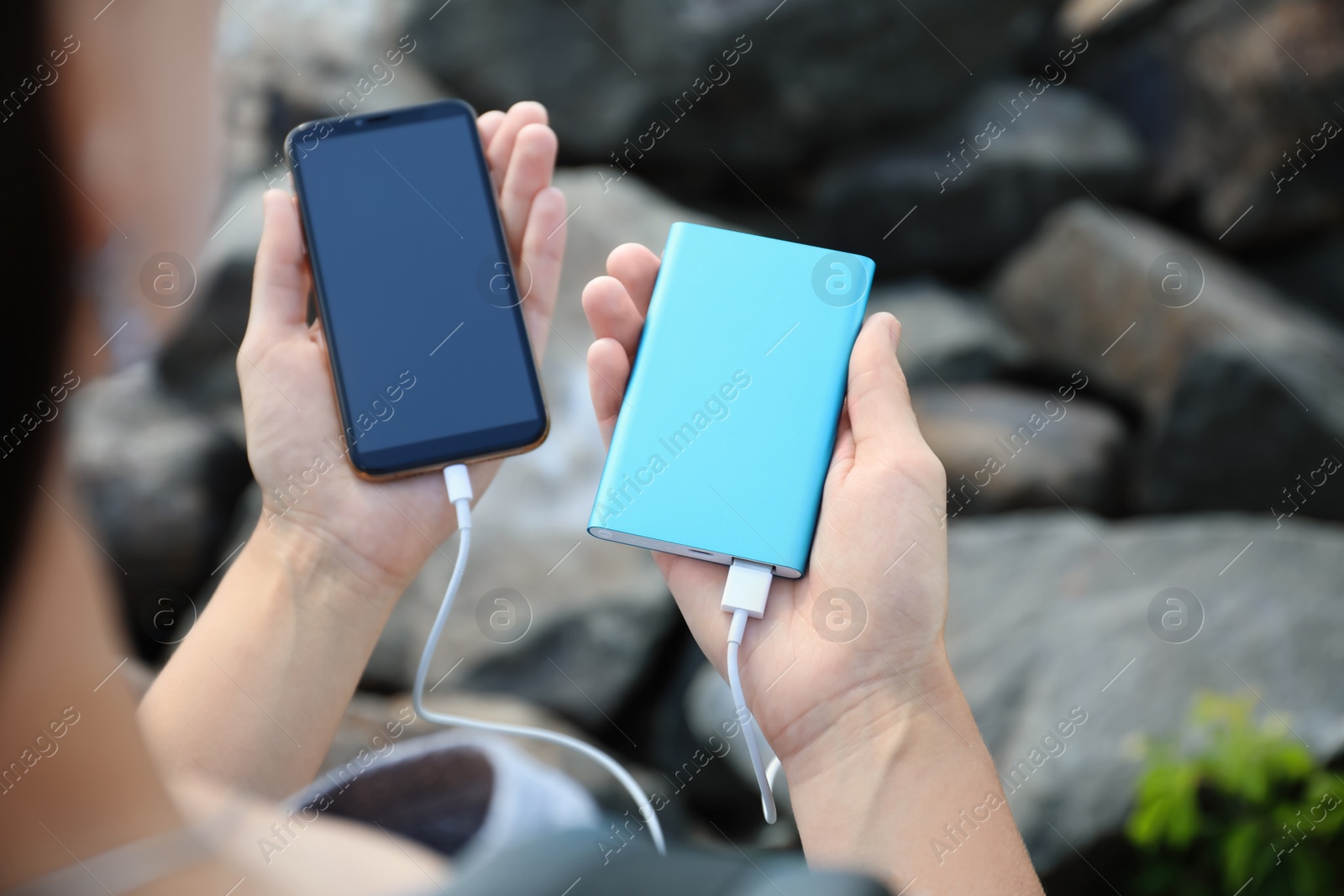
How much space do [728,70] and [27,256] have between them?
3289 mm

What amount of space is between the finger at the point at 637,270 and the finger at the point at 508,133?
322 millimetres

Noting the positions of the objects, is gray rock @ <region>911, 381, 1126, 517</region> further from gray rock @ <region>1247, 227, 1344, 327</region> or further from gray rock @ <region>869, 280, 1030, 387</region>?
gray rock @ <region>1247, 227, 1344, 327</region>

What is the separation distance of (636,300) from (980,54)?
2657 millimetres

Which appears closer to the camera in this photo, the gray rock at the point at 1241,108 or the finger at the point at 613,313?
the finger at the point at 613,313

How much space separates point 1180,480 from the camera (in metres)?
2.96

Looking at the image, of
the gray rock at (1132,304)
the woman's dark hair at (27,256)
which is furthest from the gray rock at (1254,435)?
the woman's dark hair at (27,256)

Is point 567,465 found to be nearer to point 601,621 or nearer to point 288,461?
point 601,621

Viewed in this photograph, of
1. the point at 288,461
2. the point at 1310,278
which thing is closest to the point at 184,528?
the point at 288,461

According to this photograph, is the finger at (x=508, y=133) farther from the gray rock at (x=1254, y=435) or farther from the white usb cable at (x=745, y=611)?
the gray rock at (x=1254, y=435)

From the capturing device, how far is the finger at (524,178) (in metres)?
1.55

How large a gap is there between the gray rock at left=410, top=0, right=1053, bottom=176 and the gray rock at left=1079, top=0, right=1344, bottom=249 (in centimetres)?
53

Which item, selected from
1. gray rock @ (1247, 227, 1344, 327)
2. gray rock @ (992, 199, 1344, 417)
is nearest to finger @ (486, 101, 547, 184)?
gray rock @ (992, 199, 1344, 417)

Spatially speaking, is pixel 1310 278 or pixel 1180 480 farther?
pixel 1310 278

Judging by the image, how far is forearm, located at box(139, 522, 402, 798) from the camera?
128 centimetres
